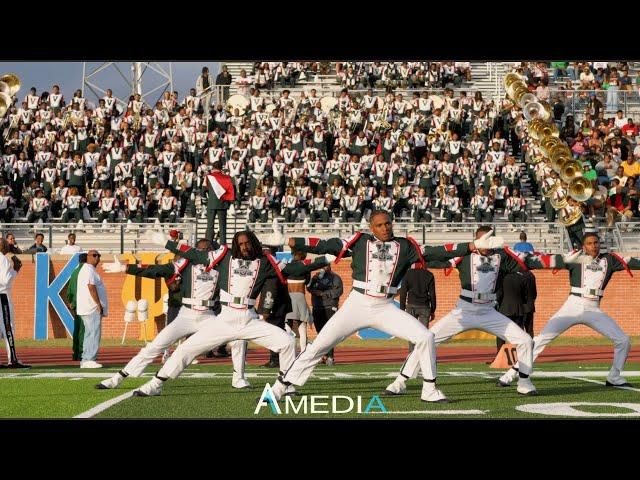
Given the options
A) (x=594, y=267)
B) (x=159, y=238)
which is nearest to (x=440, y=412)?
(x=594, y=267)

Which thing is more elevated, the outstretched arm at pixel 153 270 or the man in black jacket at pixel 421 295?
the outstretched arm at pixel 153 270

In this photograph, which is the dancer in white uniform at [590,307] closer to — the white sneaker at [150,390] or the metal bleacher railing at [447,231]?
the white sneaker at [150,390]

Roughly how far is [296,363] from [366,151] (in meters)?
17.3

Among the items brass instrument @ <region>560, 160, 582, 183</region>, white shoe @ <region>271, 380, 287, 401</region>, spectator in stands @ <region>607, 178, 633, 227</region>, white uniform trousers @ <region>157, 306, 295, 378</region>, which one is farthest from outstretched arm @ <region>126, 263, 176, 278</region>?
brass instrument @ <region>560, 160, 582, 183</region>

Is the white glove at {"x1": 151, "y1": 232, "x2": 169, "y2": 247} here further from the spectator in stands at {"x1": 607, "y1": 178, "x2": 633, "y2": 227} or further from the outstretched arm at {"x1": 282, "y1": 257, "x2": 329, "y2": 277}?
the spectator in stands at {"x1": 607, "y1": 178, "x2": 633, "y2": 227}

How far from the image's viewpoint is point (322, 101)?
31.6 m

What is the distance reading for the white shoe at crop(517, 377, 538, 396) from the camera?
44.3 ft

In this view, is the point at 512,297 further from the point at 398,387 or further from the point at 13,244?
the point at 13,244

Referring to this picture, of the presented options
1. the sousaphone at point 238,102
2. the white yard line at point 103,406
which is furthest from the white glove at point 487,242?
the sousaphone at point 238,102

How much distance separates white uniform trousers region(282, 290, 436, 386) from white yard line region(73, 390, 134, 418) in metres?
1.91

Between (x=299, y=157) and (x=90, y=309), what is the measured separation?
39.5ft

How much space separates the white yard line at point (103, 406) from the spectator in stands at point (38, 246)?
12.9 m

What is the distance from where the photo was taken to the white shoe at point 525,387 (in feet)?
44.3
